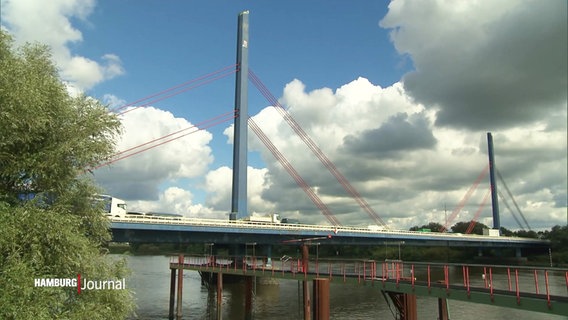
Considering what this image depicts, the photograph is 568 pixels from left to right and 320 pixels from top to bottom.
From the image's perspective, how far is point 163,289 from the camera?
53688mm

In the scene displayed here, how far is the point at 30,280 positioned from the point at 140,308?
2840cm

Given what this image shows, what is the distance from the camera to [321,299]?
24.8 meters

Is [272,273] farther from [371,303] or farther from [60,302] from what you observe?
[60,302]

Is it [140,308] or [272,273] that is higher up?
[272,273]

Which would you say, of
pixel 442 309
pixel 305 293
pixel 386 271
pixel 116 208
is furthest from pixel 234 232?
pixel 442 309

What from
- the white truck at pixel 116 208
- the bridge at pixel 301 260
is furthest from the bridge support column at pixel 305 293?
the white truck at pixel 116 208

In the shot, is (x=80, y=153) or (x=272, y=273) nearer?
(x=80, y=153)

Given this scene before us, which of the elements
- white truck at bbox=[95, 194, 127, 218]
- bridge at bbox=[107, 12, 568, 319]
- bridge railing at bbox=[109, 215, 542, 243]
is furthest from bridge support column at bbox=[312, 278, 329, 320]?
white truck at bbox=[95, 194, 127, 218]

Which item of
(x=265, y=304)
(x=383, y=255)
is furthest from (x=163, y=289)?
(x=383, y=255)

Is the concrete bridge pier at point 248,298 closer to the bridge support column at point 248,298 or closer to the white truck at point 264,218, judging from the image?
the bridge support column at point 248,298

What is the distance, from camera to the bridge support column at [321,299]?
24.5 metres

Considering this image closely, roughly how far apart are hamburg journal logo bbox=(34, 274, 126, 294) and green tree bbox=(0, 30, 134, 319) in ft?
0.48

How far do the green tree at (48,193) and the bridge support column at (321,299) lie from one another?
11.7 metres

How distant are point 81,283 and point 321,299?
13.7 meters
